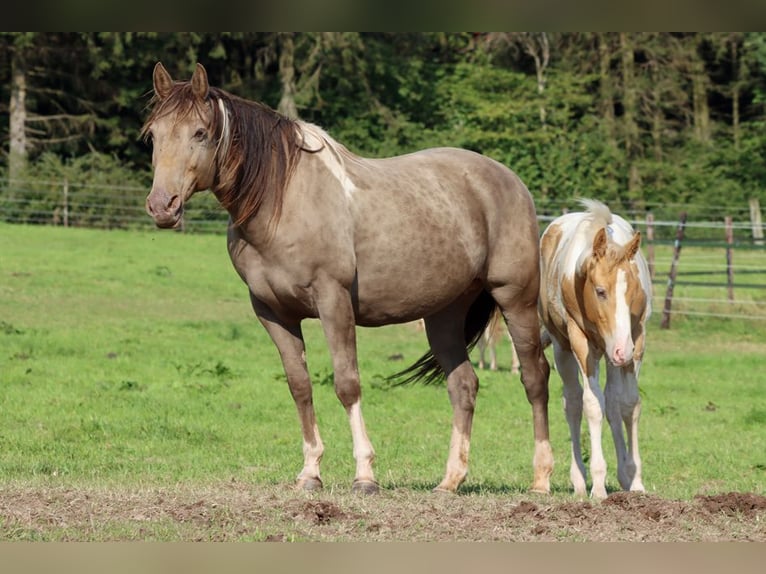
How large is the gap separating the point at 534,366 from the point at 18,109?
3223cm

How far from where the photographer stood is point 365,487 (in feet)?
20.8

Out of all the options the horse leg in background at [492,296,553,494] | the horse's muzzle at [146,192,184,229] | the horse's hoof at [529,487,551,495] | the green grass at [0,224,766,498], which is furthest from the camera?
the green grass at [0,224,766,498]

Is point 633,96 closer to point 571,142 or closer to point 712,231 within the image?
point 571,142

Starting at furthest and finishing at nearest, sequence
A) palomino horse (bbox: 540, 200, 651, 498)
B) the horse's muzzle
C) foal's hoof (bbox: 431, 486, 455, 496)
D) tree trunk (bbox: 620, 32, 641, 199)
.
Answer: tree trunk (bbox: 620, 32, 641, 199) → palomino horse (bbox: 540, 200, 651, 498) → foal's hoof (bbox: 431, 486, 455, 496) → the horse's muzzle

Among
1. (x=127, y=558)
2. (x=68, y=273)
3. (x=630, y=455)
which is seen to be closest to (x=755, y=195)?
(x=68, y=273)

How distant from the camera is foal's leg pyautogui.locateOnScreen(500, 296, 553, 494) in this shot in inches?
288

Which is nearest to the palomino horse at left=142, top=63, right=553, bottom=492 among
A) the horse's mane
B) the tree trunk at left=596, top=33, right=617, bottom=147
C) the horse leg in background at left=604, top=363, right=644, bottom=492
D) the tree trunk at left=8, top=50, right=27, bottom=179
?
the horse's mane

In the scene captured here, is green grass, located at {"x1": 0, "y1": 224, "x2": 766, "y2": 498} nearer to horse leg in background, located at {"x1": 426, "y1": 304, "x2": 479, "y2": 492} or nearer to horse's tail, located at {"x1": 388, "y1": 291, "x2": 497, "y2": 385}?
horse leg in background, located at {"x1": 426, "y1": 304, "x2": 479, "y2": 492}

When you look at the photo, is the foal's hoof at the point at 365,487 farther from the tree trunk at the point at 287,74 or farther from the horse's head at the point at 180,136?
the tree trunk at the point at 287,74

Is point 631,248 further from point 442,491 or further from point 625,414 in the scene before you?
point 442,491

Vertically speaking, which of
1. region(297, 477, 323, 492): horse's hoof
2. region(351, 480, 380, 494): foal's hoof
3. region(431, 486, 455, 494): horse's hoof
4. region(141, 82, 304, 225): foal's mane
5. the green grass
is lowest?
the green grass

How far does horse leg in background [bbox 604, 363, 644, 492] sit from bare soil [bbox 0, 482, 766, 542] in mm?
1544

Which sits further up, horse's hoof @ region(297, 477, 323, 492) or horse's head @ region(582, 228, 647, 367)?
horse's head @ region(582, 228, 647, 367)

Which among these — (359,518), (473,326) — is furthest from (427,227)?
(359,518)
